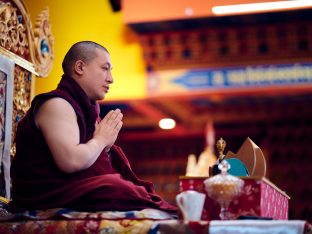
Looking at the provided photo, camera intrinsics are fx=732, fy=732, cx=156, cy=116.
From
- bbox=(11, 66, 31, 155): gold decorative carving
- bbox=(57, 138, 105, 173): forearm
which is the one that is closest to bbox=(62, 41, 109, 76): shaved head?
bbox=(57, 138, 105, 173): forearm

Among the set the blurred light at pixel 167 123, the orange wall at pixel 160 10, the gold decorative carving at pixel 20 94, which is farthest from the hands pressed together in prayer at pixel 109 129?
the blurred light at pixel 167 123

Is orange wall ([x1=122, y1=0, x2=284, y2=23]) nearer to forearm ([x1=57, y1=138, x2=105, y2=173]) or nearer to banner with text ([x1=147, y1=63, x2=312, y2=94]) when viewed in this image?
banner with text ([x1=147, y1=63, x2=312, y2=94])

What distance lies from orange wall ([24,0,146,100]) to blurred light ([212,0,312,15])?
3.04 feet

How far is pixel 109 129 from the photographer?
7.86 ft

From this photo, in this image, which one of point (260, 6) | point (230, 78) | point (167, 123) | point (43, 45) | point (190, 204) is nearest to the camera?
point (190, 204)

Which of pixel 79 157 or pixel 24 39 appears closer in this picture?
pixel 79 157

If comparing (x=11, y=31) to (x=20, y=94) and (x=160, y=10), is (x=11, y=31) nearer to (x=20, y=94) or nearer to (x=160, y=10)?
(x=20, y=94)

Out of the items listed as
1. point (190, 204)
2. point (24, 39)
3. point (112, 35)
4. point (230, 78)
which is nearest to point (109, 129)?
point (190, 204)

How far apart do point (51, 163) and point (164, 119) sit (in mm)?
5744

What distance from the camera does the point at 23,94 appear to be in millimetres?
3273

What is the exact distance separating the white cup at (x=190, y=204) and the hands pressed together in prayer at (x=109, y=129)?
0.36m

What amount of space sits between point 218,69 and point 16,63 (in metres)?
3.99

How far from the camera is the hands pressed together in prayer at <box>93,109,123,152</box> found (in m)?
2.37

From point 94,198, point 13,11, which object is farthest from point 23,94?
point 94,198
